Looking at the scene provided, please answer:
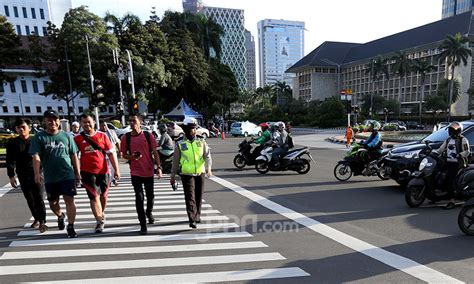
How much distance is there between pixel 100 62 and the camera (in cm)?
3119

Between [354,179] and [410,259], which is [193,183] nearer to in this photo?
[410,259]

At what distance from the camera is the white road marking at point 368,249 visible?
3.71m

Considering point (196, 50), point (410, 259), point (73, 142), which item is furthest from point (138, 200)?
point (196, 50)

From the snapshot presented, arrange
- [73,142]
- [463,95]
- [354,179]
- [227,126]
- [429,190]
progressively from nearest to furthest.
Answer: [73,142], [429,190], [354,179], [227,126], [463,95]

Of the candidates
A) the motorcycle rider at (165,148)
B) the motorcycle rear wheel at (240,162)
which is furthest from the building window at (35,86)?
the motorcycle rear wheel at (240,162)

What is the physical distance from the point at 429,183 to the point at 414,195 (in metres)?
0.38

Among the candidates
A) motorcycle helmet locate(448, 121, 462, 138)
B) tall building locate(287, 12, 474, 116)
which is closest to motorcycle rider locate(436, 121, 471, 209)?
motorcycle helmet locate(448, 121, 462, 138)

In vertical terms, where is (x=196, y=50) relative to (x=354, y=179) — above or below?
above

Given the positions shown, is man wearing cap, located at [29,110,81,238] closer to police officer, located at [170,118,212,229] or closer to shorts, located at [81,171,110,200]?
shorts, located at [81,171,110,200]

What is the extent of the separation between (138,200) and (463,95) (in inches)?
3183

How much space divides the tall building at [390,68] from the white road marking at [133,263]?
6995 cm

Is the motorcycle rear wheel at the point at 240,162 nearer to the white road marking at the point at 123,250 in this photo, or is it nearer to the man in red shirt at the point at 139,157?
the man in red shirt at the point at 139,157

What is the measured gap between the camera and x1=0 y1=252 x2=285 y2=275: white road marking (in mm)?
3898

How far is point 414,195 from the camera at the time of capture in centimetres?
645
